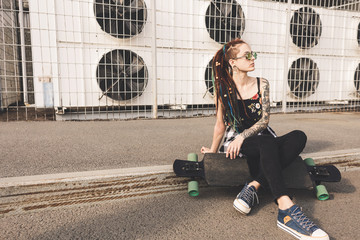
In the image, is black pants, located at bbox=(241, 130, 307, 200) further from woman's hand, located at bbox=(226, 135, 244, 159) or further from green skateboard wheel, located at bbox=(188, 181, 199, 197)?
green skateboard wheel, located at bbox=(188, 181, 199, 197)

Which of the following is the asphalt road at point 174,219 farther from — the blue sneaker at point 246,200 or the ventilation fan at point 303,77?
the ventilation fan at point 303,77

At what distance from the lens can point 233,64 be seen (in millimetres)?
2244

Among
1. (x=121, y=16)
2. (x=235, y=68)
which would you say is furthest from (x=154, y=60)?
(x=235, y=68)

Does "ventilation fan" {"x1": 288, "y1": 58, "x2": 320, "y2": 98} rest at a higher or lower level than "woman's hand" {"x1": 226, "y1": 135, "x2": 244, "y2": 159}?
higher

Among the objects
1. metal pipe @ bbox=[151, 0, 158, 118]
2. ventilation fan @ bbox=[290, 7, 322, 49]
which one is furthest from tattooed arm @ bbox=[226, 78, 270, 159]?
ventilation fan @ bbox=[290, 7, 322, 49]

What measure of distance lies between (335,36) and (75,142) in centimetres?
687

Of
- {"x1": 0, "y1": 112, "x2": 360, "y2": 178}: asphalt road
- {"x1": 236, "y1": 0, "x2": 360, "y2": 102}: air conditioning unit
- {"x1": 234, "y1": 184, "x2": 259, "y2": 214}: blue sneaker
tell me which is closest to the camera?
{"x1": 234, "y1": 184, "x2": 259, "y2": 214}: blue sneaker

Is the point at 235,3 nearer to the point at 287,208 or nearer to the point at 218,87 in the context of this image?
the point at 218,87

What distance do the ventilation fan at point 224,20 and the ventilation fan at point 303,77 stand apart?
1.75 meters

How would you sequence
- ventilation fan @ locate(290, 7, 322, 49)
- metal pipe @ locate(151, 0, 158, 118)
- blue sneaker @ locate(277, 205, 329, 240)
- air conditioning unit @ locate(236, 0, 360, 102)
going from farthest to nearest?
ventilation fan @ locate(290, 7, 322, 49) → air conditioning unit @ locate(236, 0, 360, 102) → metal pipe @ locate(151, 0, 158, 118) → blue sneaker @ locate(277, 205, 329, 240)

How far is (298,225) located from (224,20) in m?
5.00

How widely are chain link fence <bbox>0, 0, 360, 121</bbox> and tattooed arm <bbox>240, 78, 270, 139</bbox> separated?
333cm

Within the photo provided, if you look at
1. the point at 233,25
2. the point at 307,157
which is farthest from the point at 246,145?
the point at 233,25

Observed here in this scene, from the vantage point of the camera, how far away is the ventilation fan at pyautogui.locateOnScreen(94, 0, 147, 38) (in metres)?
4.94
